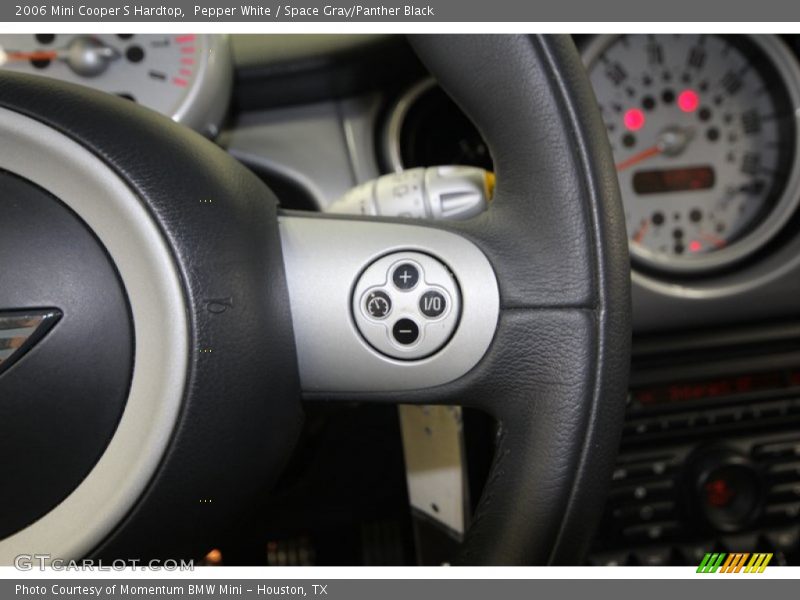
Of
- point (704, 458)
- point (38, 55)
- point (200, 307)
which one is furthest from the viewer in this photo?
point (704, 458)

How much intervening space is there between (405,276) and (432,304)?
0.08 ft

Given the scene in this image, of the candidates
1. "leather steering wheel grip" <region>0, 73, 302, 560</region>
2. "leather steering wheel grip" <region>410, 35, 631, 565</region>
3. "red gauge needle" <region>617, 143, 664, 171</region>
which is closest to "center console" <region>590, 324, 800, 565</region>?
"red gauge needle" <region>617, 143, 664, 171</region>

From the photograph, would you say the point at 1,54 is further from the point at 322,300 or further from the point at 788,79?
the point at 788,79

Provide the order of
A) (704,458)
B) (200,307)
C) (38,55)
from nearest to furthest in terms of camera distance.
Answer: (200,307) → (38,55) → (704,458)

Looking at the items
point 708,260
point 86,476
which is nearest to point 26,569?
point 86,476

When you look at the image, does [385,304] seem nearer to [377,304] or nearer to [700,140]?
[377,304]

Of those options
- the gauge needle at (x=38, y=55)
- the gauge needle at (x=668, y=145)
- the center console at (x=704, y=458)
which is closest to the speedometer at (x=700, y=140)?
the gauge needle at (x=668, y=145)

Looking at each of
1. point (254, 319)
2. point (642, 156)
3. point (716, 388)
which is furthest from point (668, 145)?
point (254, 319)

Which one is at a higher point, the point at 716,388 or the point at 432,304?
the point at 432,304

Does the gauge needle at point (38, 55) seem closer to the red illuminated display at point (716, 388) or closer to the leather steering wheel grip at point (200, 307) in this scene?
the leather steering wheel grip at point (200, 307)

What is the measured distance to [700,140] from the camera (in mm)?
1015

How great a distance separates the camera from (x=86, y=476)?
0.47m

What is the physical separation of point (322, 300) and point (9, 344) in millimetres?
Answer: 189

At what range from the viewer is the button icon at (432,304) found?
1.59 ft
